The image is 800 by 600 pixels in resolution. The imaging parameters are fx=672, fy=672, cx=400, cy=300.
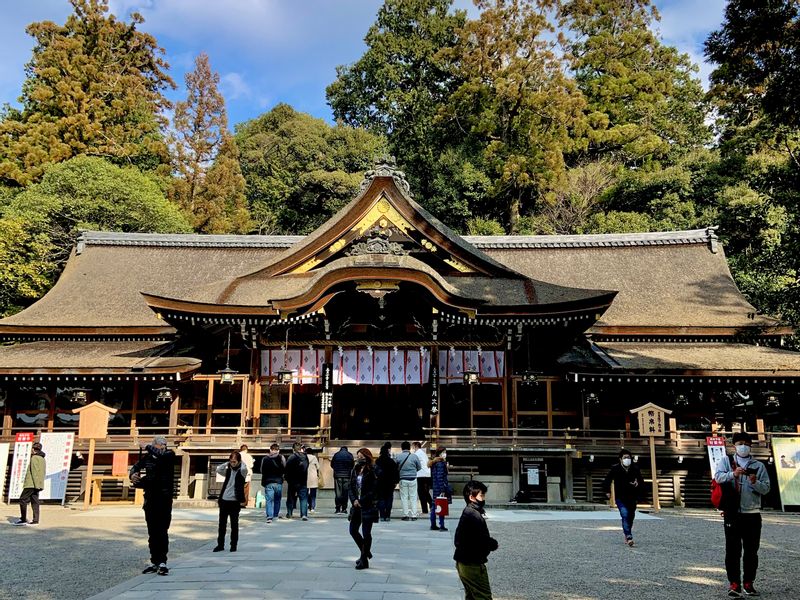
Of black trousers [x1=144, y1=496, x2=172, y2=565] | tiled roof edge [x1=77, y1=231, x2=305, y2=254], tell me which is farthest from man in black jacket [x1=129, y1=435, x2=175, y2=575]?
tiled roof edge [x1=77, y1=231, x2=305, y2=254]

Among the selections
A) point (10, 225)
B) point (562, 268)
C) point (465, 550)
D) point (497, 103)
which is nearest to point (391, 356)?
point (562, 268)

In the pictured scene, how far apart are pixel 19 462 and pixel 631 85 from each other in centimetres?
4177

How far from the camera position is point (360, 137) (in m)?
46.8

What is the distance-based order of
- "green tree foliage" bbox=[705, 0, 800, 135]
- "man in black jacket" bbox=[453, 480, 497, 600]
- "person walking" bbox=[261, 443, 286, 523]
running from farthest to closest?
"person walking" bbox=[261, 443, 286, 523], "green tree foliage" bbox=[705, 0, 800, 135], "man in black jacket" bbox=[453, 480, 497, 600]

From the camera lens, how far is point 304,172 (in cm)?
4619

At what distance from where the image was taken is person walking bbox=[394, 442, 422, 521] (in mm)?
12852

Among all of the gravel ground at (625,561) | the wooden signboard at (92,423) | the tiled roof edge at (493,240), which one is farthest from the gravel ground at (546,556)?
the tiled roof edge at (493,240)

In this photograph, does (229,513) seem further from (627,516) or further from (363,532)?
(627,516)

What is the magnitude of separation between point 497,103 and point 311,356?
29.0 m

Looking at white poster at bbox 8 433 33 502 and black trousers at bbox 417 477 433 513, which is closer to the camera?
black trousers at bbox 417 477 433 513

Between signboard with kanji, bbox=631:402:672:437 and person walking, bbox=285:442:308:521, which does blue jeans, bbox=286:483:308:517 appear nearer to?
person walking, bbox=285:442:308:521

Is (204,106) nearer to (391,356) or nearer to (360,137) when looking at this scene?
(360,137)

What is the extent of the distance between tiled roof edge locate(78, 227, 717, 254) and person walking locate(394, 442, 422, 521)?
46.4 ft

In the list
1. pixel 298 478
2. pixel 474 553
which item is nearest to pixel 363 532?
pixel 474 553
